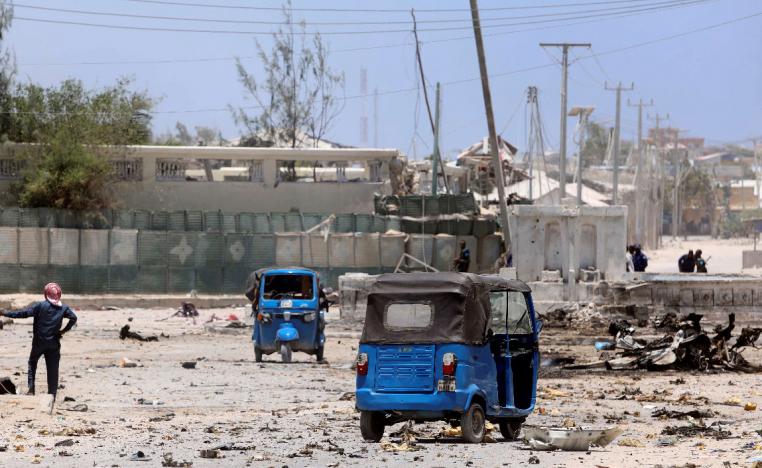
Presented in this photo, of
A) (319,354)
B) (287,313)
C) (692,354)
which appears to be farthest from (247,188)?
(692,354)

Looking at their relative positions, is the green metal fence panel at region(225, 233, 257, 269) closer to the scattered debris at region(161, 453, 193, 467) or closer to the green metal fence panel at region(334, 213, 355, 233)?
the green metal fence panel at region(334, 213, 355, 233)

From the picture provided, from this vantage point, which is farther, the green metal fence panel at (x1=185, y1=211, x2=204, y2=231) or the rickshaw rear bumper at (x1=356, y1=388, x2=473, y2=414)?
the green metal fence panel at (x1=185, y1=211, x2=204, y2=231)

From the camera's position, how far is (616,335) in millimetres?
26750

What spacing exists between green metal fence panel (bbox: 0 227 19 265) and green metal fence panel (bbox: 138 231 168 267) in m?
3.65

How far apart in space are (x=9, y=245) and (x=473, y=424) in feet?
99.2

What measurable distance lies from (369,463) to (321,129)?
6257 centimetres

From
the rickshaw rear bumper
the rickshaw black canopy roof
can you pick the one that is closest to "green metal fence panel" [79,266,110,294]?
the rickshaw black canopy roof

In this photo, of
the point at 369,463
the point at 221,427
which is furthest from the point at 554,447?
the point at 221,427

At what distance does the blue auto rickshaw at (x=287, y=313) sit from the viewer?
25609 millimetres

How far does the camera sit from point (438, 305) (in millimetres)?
14406

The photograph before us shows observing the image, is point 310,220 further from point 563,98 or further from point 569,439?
point 569,439

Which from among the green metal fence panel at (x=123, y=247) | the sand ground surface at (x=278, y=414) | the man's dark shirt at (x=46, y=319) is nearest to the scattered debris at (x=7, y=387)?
the sand ground surface at (x=278, y=414)

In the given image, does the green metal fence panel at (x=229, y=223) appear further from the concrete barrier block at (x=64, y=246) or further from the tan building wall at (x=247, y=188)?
the tan building wall at (x=247, y=188)

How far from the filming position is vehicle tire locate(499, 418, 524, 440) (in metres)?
15.4
